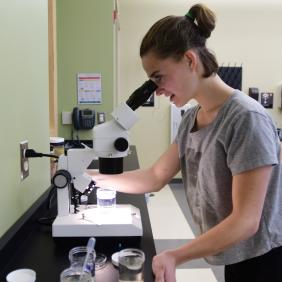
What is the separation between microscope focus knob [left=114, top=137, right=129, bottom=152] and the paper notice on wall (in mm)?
Result: 2109

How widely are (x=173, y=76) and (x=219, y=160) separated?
11.0 inches

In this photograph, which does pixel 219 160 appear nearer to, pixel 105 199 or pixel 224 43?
pixel 105 199

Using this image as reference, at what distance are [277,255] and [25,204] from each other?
2.79ft

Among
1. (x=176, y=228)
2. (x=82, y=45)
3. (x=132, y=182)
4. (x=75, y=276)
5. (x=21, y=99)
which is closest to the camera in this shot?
(x=75, y=276)

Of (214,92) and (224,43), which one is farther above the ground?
(224,43)

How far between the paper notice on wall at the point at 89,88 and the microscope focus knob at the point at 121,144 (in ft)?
6.92

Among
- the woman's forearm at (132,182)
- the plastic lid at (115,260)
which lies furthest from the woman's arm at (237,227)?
the woman's forearm at (132,182)

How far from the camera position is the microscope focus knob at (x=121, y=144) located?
39.9 inches

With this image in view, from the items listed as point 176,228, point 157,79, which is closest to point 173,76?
point 157,79

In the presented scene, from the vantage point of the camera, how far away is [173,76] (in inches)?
40.0

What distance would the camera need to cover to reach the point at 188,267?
97.3 inches

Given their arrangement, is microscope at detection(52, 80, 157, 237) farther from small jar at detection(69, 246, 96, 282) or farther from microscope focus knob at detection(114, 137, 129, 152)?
small jar at detection(69, 246, 96, 282)

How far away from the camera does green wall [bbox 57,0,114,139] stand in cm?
295

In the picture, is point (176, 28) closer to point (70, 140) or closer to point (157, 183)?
point (157, 183)
